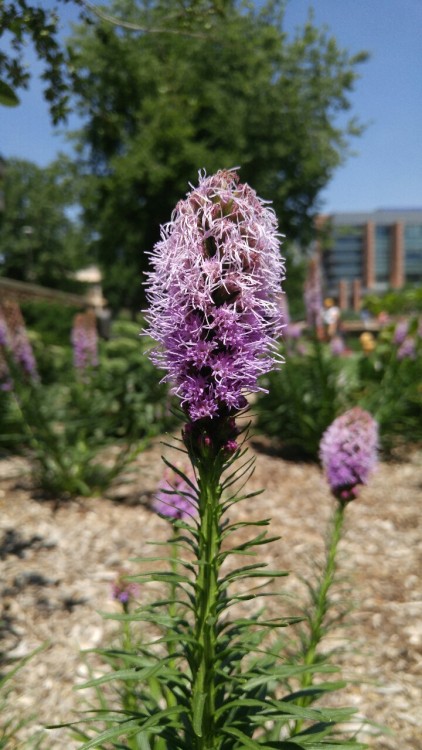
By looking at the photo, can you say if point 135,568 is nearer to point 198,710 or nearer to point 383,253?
point 198,710

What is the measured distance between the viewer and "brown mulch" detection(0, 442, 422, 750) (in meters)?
2.45

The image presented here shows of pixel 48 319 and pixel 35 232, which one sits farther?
pixel 35 232

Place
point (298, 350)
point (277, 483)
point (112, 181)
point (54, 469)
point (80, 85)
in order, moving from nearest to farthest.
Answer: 1. point (80, 85)
2. point (54, 469)
3. point (277, 483)
4. point (298, 350)
5. point (112, 181)

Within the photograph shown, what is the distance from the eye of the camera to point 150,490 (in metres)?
4.82

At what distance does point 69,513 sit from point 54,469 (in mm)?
451

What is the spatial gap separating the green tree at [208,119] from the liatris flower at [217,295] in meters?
17.5

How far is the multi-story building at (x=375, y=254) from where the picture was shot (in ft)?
306

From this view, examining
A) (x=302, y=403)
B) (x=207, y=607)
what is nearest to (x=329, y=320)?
(x=302, y=403)

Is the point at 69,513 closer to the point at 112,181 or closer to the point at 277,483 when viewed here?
the point at 277,483

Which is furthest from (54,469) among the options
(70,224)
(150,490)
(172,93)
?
(70,224)

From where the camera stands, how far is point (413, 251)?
337 ft

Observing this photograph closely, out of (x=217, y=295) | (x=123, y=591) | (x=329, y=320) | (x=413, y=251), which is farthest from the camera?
(x=413, y=251)

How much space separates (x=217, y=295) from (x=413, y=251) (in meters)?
110

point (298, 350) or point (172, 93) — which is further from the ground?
point (172, 93)
